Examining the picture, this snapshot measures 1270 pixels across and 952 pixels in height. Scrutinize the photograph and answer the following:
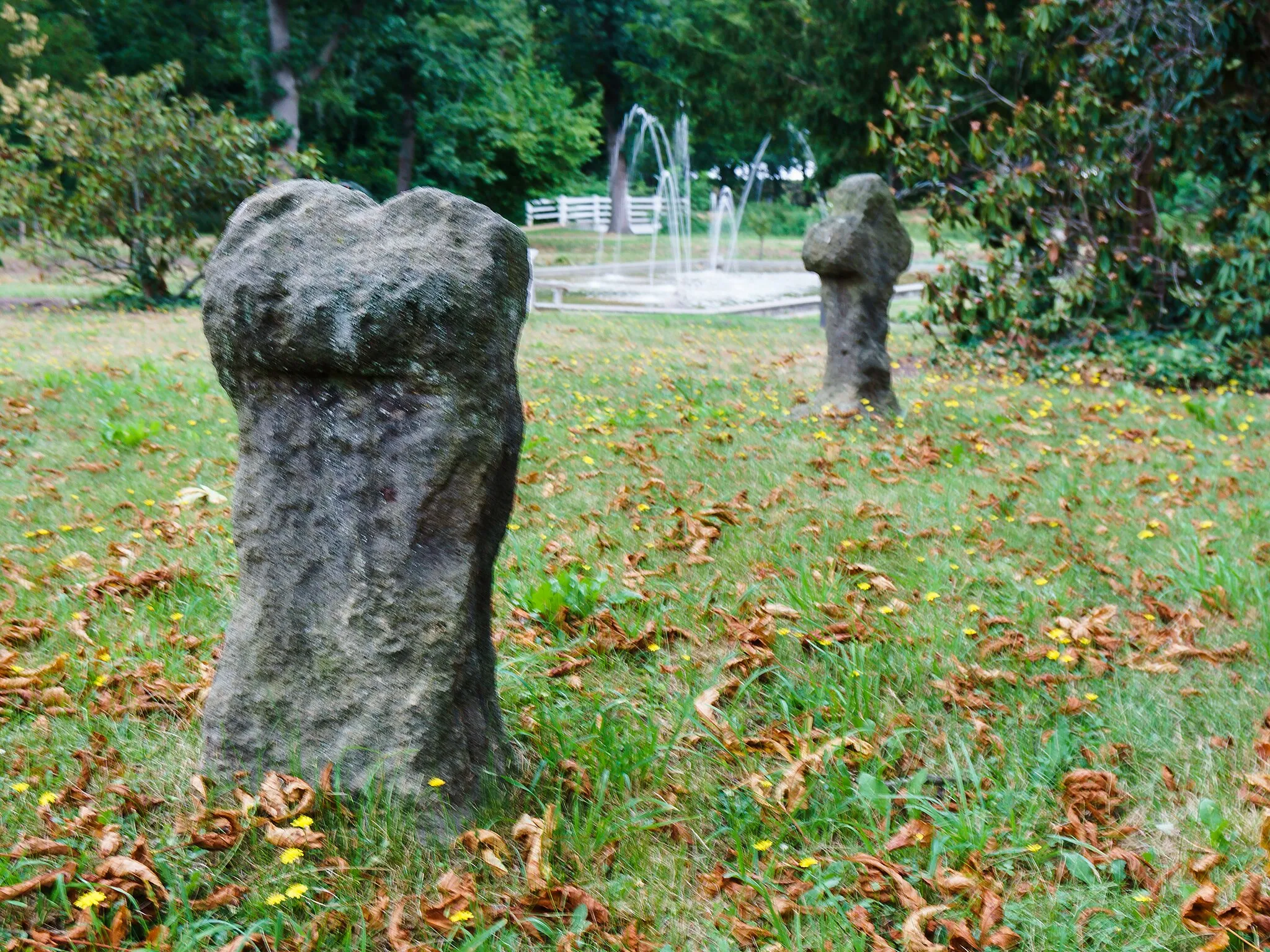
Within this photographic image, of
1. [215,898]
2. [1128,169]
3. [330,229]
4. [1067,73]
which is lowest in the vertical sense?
[215,898]

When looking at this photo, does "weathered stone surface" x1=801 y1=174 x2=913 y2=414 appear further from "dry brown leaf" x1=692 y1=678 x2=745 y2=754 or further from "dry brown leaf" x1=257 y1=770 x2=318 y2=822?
"dry brown leaf" x1=257 y1=770 x2=318 y2=822

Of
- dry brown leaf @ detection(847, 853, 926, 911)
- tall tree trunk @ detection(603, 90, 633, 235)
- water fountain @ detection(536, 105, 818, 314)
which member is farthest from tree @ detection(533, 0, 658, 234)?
dry brown leaf @ detection(847, 853, 926, 911)

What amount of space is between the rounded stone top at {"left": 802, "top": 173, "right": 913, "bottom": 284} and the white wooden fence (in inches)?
1243

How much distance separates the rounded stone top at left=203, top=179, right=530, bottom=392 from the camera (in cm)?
241

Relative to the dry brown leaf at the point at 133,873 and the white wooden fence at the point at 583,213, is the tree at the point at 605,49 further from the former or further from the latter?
the dry brown leaf at the point at 133,873

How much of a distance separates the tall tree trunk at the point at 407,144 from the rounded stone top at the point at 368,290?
76.3 feet

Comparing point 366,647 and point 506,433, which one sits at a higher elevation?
point 506,433

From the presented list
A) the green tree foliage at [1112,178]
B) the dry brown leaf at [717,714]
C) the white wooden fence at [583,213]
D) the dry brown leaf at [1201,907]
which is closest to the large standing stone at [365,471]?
the dry brown leaf at [717,714]

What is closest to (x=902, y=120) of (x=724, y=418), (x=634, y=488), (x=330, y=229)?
(x=724, y=418)

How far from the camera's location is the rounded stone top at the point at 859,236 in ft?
24.7

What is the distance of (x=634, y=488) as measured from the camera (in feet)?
18.4

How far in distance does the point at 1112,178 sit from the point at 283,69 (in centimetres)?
1578

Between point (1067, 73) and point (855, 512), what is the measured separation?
7650mm

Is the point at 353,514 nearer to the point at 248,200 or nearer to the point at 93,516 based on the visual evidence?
the point at 248,200
